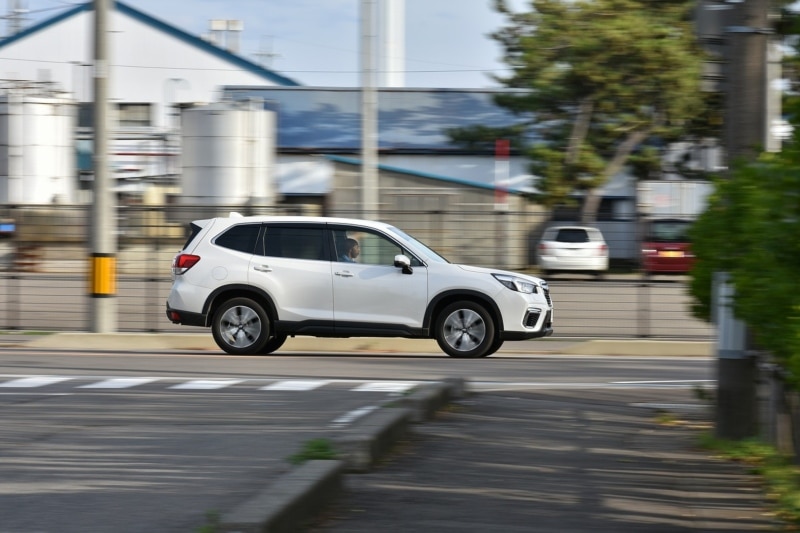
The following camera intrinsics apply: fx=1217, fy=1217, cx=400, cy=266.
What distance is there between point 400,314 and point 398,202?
1950 centimetres

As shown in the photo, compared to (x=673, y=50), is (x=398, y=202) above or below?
below

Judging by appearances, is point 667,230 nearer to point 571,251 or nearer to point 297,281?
point 571,251

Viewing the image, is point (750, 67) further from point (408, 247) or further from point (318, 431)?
point (408, 247)

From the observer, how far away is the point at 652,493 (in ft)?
22.6

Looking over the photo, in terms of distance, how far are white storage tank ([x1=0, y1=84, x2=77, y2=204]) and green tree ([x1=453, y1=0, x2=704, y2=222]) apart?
1430 cm

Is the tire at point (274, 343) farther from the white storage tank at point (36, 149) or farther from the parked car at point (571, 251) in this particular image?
the white storage tank at point (36, 149)

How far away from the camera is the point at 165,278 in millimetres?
25938

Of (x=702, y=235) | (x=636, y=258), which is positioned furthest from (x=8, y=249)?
(x=702, y=235)

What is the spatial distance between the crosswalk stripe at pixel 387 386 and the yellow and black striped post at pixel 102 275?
6629mm

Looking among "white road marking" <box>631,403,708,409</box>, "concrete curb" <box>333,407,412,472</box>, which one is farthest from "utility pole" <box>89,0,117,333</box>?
"concrete curb" <box>333,407,412,472</box>

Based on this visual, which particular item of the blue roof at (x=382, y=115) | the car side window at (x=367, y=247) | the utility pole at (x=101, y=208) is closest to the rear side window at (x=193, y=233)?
the car side window at (x=367, y=247)

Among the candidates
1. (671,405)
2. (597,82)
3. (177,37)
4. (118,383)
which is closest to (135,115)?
(177,37)

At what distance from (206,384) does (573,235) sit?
663 inches

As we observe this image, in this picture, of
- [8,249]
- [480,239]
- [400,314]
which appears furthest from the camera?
[8,249]
